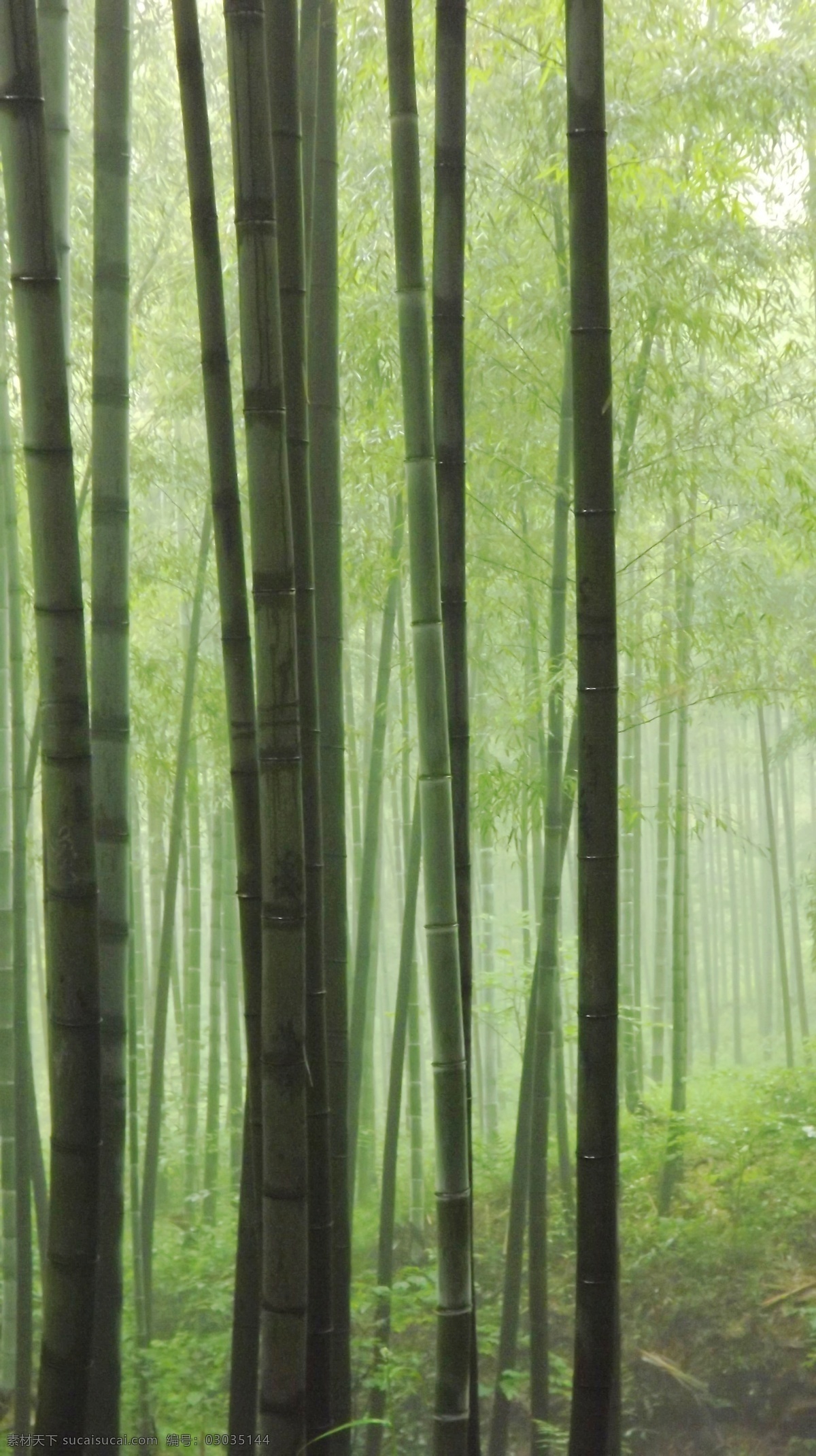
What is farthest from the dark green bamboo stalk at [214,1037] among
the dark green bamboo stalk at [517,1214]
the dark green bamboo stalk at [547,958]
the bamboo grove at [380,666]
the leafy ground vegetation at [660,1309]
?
the dark green bamboo stalk at [547,958]

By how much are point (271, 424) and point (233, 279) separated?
3.57m

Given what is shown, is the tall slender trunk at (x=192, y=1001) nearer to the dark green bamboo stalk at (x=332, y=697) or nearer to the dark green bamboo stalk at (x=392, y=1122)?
the dark green bamboo stalk at (x=392, y=1122)

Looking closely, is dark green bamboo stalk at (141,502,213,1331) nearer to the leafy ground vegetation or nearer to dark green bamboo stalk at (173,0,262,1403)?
the leafy ground vegetation

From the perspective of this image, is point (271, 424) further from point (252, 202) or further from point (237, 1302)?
point (237, 1302)

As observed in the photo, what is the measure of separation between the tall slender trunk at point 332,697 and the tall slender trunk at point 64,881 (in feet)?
2.08

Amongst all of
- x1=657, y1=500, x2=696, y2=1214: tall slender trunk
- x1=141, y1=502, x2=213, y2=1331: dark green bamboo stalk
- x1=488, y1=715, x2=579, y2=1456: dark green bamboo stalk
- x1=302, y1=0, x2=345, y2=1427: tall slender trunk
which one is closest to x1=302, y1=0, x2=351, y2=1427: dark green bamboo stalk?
x1=302, y1=0, x2=345, y2=1427: tall slender trunk

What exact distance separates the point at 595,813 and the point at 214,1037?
229 inches

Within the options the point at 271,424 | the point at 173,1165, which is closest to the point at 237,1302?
the point at 271,424

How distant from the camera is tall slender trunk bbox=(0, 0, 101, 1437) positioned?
4.91 feet

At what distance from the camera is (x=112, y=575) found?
7.47 feet

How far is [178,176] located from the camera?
5441 millimetres

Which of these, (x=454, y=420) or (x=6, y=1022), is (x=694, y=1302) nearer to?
(x=6, y=1022)

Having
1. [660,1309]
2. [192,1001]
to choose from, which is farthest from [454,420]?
[192,1001]

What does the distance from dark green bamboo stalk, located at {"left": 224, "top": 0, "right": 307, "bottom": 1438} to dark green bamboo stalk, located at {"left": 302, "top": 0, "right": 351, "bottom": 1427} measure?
48 centimetres
